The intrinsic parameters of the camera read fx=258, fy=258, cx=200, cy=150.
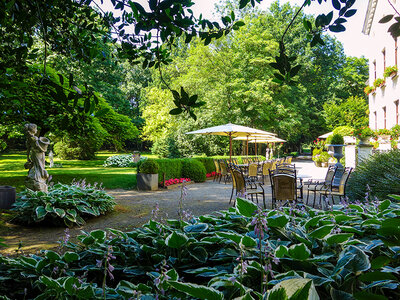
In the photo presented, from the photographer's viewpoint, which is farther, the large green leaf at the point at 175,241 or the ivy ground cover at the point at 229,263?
the large green leaf at the point at 175,241

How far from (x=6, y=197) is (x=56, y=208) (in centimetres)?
Result: 168

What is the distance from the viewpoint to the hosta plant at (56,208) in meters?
5.11

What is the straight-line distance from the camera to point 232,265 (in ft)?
4.83

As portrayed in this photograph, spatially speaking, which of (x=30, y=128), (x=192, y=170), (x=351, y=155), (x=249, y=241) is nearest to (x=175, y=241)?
(x=249, y=241)

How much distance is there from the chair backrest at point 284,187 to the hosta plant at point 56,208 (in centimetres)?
399

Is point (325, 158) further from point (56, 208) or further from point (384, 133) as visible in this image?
point (56, 208)

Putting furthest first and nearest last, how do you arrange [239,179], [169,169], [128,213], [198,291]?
[169,169] < [239,179] < [128,213] < [198,291]

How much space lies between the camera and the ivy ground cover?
3.36ft

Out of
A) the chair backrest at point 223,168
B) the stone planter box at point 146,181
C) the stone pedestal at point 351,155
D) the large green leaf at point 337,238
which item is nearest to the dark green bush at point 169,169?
the stone planter box at point 146,181

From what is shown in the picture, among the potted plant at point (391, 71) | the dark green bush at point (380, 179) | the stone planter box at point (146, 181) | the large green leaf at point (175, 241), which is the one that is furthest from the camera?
the potted plant at point (391, 71)

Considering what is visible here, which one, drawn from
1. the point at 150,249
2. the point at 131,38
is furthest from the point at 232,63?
the point at 150,249

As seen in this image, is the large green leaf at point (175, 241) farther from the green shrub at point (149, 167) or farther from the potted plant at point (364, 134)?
the potted plant at point (364, 134)

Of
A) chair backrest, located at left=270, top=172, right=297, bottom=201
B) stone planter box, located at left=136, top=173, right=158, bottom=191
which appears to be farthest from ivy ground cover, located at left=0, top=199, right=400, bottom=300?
stone planter box, located at left=136, top=173, right=158, bottom=191

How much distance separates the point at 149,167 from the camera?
9.92m
